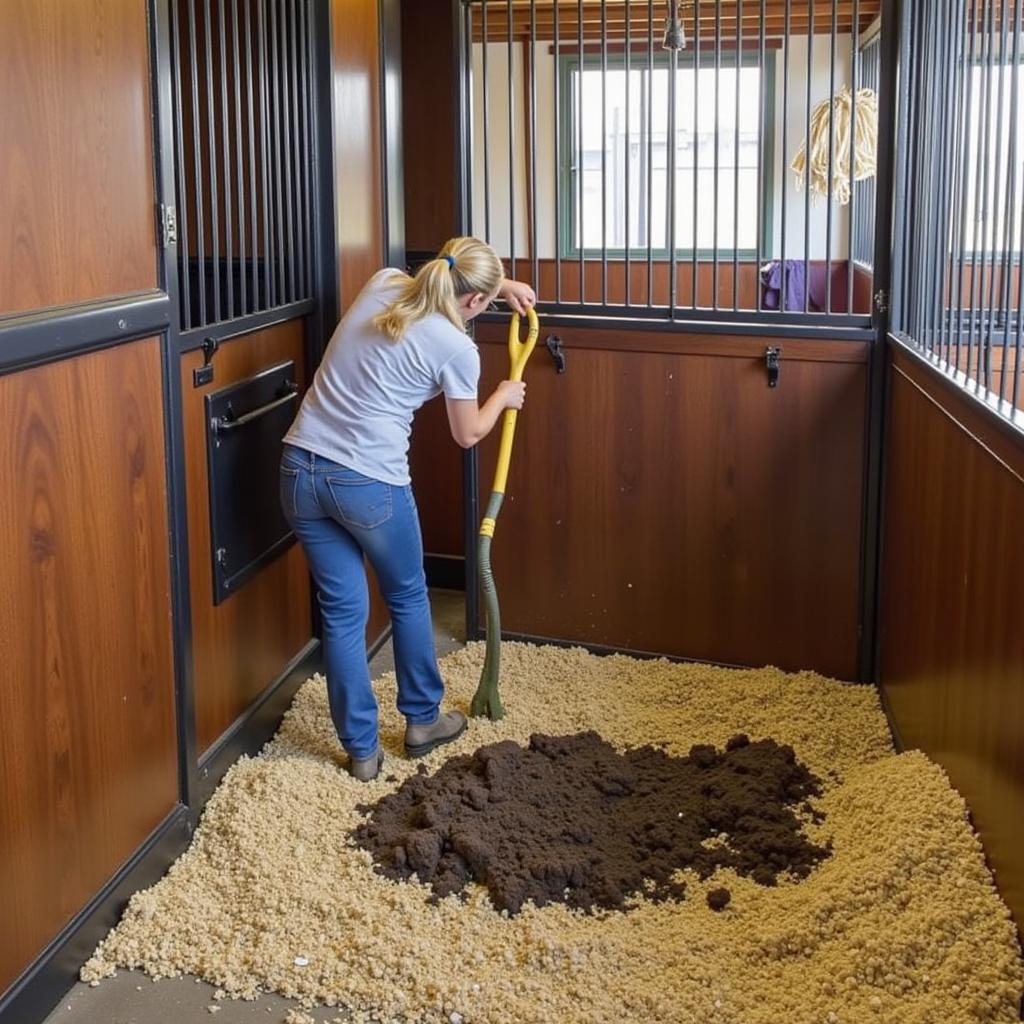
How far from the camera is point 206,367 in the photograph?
285cm

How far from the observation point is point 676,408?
364 centimetres

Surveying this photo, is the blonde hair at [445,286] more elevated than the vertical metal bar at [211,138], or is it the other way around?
the vertical metal bar at [211,138]

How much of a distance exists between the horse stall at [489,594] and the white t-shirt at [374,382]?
174mm

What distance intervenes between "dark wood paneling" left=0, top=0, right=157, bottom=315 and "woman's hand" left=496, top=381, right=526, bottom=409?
0.96m

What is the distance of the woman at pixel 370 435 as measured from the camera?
9.45ft

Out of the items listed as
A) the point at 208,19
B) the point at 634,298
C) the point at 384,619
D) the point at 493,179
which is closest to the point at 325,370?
the point at 208,19

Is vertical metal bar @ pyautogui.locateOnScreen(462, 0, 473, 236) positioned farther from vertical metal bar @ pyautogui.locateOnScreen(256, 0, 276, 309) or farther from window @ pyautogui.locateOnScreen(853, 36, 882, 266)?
window @ pyautogui.locateOnScreen(853, 36, 882, 266)

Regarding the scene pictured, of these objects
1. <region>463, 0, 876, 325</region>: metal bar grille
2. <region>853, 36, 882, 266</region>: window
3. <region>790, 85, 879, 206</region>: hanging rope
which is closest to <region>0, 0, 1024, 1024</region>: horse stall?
<region>790, 85, 879, 206</region>: hanging rope

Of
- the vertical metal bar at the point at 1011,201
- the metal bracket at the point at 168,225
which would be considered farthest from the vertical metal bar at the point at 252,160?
the vertical metal bar at the point at 1011,201

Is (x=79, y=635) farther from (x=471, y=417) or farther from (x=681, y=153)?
(x=681, y=153)

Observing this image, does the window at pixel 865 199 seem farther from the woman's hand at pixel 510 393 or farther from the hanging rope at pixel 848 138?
the woman's hand at pixel 510 393

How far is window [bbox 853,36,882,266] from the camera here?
5.53 m

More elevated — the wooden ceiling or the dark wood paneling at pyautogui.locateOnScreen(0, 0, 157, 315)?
the wooden ceiling

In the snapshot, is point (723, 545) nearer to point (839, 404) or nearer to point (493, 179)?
point (839, 404)
